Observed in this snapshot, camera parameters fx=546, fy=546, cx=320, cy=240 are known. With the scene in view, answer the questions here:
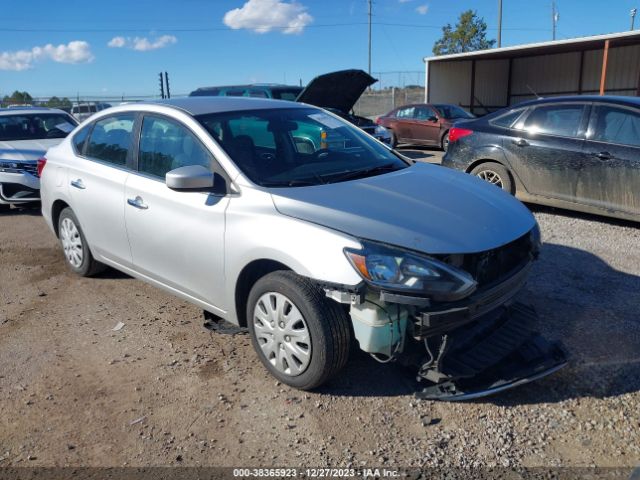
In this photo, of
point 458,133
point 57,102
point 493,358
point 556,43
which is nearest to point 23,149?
point 458,133

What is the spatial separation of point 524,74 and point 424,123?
43.8 feet

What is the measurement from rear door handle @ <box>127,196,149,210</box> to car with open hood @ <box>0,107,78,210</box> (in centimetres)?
458

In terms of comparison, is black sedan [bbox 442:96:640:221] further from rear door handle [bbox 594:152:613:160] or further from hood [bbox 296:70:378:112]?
hood [bbox 296:70:378:112]

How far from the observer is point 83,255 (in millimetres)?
5035

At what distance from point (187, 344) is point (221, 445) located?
1.21 metres

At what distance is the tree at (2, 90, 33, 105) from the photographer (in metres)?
31.3

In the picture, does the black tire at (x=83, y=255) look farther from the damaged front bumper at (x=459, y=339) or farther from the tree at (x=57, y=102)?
the tree at (x=57, y=102)

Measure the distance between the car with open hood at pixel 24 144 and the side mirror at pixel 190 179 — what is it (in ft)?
18.0

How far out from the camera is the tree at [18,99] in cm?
3133

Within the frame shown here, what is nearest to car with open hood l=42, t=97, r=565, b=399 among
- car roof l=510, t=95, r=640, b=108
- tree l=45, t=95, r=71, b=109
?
car roof l=510, t=95, r=640, b=108

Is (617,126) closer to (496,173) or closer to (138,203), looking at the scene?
(496,173)

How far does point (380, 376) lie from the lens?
340cm

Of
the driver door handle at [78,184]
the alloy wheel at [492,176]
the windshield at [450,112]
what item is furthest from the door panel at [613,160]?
the windshield at [450,112]

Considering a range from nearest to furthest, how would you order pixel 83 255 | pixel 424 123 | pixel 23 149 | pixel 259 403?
pixel 259 403 → pixel 83 255 → pixel 23 149 → pixel 424 123
